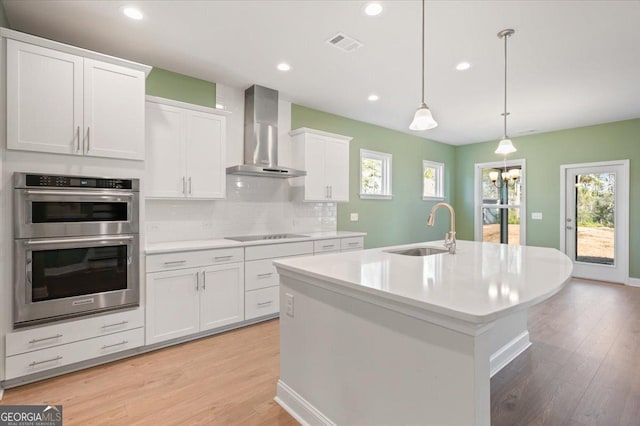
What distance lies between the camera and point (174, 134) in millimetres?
3172

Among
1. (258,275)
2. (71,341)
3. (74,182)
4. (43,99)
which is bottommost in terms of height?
(71,341)

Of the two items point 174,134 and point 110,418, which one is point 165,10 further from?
point 110,418

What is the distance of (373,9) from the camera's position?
235 cm

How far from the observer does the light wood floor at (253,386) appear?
195 cm

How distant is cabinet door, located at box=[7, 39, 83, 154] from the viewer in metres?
2.21

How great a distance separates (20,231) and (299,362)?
213 centimetres

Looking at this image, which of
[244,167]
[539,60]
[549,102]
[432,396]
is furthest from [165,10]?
[549,102]

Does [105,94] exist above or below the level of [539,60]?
below

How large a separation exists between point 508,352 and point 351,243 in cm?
214

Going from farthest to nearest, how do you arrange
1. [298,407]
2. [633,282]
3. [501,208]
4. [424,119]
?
1. [501,208]
2. [633,282]
3. [424,119]
4. [298,407]

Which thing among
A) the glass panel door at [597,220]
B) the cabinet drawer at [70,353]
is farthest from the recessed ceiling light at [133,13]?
the glass panel door at [597,220]

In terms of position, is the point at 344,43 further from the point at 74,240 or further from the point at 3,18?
the point at 74,240

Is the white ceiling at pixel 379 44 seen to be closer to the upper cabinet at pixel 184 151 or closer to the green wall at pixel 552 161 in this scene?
the upper cabinet at pixel 184 151

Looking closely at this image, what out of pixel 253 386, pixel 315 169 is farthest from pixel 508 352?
pixel 315 169
